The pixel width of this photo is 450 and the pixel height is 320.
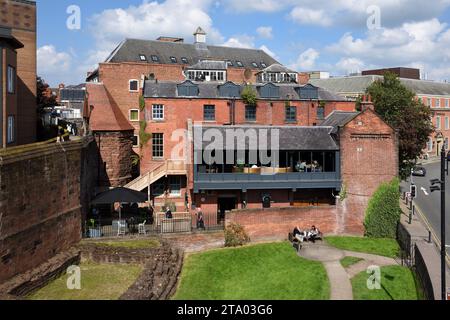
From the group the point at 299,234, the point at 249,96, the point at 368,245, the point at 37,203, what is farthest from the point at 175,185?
the point at 37,203

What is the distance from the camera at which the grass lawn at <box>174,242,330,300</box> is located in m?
20.1

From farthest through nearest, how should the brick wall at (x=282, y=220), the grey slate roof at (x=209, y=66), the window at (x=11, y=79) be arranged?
the grey slate roof at (x=209, y=66), the brick wall at (x=282, y=220), the window at (x=11, y=79)

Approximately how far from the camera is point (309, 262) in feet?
80.1

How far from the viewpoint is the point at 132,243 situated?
25328mm

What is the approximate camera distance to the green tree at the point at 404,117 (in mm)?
37531

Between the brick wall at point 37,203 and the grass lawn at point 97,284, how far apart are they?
1.46m

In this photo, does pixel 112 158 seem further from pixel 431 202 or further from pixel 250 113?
pixel 431 202

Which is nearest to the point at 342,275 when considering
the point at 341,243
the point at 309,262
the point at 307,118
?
the point at 309,262

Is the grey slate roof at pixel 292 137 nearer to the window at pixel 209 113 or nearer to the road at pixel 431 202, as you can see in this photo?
the window at pixel 209 113

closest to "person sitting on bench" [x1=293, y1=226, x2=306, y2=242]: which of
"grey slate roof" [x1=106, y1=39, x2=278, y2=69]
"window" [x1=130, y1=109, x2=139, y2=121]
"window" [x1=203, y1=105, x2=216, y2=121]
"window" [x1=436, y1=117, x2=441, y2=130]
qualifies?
"window" [x1=203, y1=105, x2=216, y2=121]

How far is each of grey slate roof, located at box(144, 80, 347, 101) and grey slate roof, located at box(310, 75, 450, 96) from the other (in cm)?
3267

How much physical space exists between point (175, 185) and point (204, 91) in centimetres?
782

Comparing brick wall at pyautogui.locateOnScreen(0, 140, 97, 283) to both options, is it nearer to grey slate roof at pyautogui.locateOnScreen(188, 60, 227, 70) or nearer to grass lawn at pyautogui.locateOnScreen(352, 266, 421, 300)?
grass lawn at pyautogui.locateOnScreen(352, 266, 421, 300)

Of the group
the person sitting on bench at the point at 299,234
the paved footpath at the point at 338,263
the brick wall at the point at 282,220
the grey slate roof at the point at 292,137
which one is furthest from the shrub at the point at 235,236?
the grey slate roof at the point at 292,137
